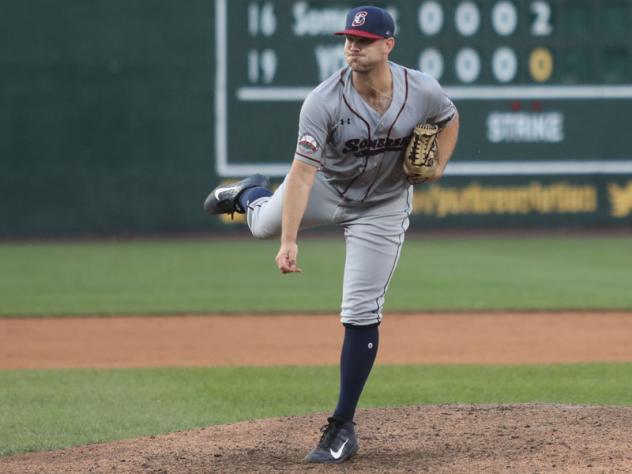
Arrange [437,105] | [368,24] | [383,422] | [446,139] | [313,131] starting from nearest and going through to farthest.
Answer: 1. [368,24]
2. [313,131]
3. [437,105]
4. [446,139]
5. [383,422]

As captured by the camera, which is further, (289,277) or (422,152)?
(289,277)

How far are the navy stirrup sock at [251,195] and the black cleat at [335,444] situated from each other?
113 cm

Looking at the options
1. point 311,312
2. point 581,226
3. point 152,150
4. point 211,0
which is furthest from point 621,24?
point 311,312

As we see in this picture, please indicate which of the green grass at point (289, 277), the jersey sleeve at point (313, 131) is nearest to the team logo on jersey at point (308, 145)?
the jersey sleeve at point (313, 131)

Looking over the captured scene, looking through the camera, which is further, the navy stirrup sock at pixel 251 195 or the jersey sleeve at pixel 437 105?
the navy stirrup sock at pixel 251 195

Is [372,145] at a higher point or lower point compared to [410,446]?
higher

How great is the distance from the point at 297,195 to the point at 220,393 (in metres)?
2.24

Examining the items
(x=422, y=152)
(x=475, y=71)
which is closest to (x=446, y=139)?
(x=422, y=152)

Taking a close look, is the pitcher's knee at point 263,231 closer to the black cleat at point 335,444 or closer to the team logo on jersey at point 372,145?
the team logo on jersey at point 372,145

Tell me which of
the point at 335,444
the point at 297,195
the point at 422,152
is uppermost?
the point at 422,152

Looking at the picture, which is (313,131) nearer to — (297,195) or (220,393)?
(297,195)

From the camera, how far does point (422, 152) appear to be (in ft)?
14.7

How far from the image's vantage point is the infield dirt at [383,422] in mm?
4324

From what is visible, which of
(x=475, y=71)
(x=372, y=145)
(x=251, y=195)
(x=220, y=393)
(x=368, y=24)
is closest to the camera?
(x=368, y=24)
